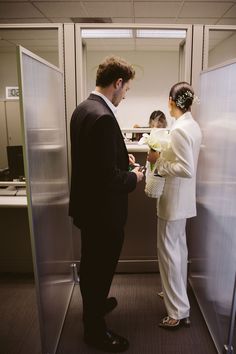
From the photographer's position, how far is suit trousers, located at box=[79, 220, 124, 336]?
1.53 m

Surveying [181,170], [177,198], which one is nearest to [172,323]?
[177,198]

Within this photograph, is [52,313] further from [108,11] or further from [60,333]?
[108,11]

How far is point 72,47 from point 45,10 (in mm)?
2605

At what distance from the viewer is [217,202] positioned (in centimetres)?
163

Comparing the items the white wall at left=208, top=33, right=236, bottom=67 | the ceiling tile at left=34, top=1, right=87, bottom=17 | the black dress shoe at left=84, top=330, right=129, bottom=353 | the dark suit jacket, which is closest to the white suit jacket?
the dark suit jacket

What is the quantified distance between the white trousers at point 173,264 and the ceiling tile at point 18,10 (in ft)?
11.8

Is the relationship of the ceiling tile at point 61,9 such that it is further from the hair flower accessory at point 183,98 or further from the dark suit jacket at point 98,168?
the dark suit jacket at point 98,168

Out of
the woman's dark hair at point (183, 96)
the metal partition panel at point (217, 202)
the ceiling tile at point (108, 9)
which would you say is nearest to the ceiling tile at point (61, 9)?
the ceiling tile at point (108, 9)

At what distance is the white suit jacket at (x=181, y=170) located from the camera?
1.54 metres

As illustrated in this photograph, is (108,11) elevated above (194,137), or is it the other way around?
(108,11)

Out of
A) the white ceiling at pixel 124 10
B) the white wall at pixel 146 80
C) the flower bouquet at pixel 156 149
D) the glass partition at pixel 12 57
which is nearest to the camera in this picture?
the flower bouquet at pixel 156 149

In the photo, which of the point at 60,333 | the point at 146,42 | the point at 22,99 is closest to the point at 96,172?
the point at 22,99

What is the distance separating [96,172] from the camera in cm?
141

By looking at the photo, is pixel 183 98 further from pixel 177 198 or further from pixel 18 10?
pixel 18 10
